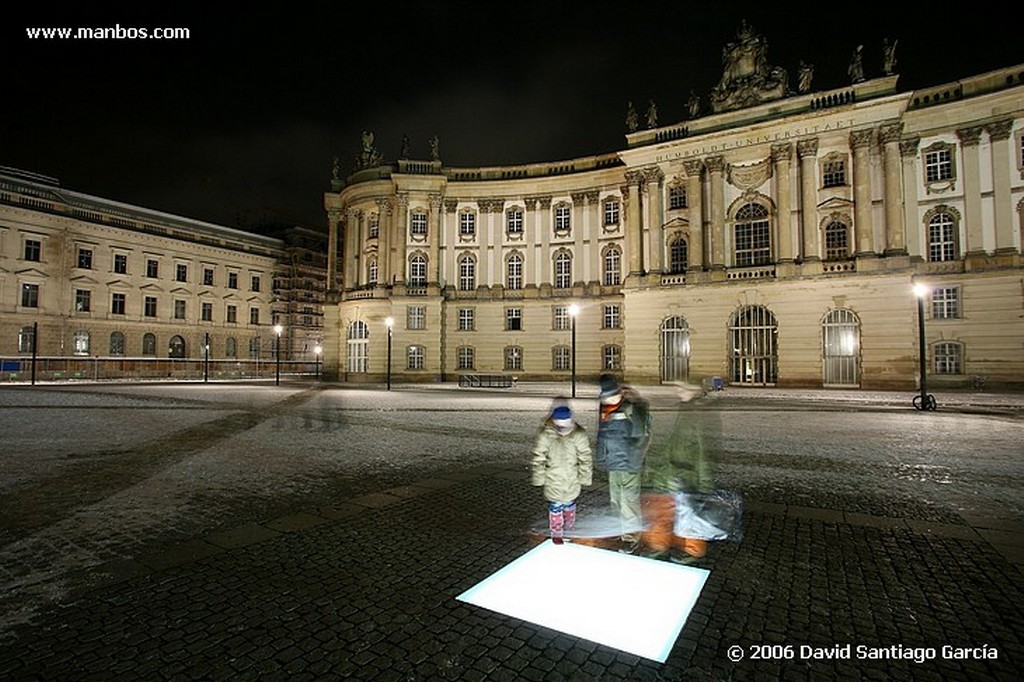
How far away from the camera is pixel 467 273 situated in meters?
44.5

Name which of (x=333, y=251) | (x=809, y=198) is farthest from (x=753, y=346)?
(x=333, y=251)

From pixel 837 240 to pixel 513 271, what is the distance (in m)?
23.0

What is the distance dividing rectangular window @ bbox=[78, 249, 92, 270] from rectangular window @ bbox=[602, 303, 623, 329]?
4903 cm

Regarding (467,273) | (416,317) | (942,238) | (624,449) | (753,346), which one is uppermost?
(467,273)

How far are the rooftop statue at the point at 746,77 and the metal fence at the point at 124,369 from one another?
36087mm

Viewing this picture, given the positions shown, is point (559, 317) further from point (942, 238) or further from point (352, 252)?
point (942, 238)

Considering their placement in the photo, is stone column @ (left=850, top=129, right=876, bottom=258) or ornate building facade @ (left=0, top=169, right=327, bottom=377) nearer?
stone column @ (left=850, top=129, right=876, bottom=258)

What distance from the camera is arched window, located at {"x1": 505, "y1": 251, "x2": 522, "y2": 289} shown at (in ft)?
144

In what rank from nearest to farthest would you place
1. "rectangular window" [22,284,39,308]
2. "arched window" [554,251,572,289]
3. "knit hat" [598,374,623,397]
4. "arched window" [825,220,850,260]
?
"knit hat" [598,374,623,397] < "arched window" [825,220,850,260] < "arched window" [554,251,572,289] < "rectangular window" [22,284,39,308]

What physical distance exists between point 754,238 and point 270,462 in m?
33.1

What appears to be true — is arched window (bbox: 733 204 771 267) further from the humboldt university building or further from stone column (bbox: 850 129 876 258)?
stone column (bbox: 850 129 876 258)

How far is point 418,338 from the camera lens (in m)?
42.8

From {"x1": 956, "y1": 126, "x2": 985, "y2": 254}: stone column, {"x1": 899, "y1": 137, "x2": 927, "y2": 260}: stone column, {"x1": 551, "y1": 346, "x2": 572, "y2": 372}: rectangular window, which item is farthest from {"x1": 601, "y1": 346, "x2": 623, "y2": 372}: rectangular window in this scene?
{"x1": 956, "y1": 126, "x2": 985, "y2": 254}: stone column

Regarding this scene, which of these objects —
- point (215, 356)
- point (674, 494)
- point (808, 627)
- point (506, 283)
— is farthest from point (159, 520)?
point (215, 356)
